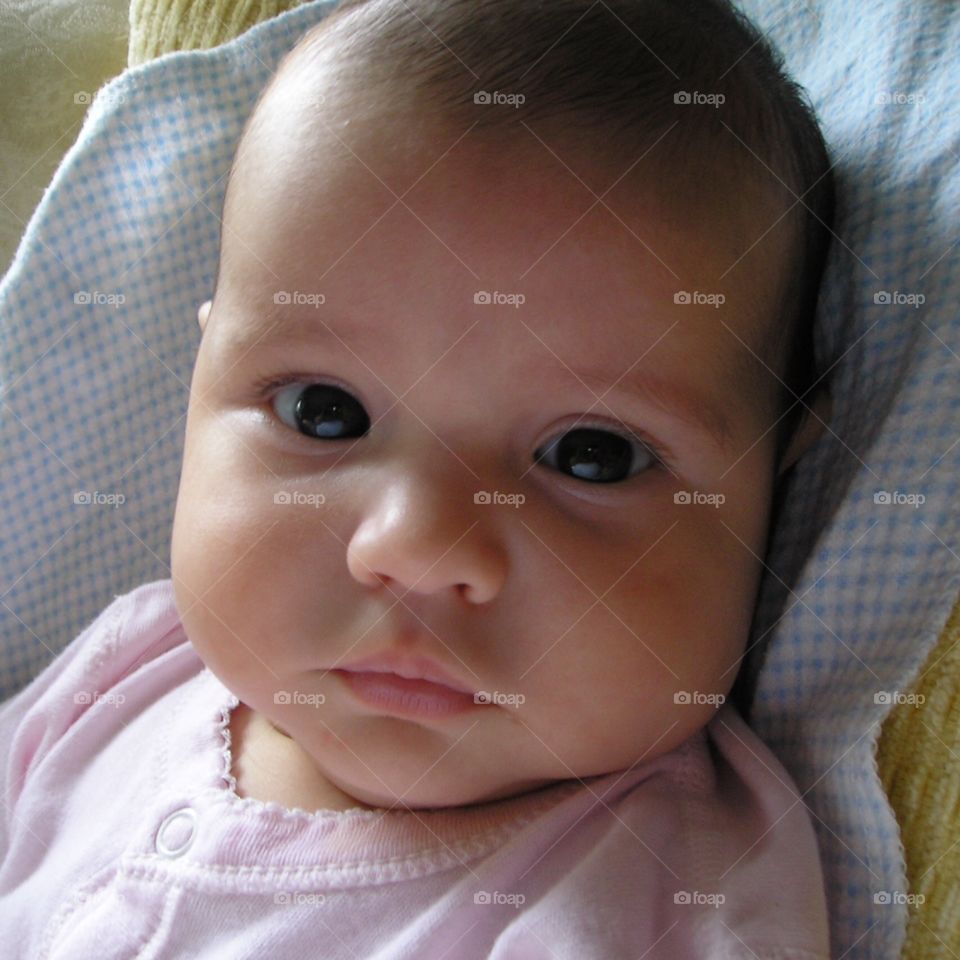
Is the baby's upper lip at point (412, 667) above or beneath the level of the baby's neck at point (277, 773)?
above

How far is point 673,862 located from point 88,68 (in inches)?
43.4

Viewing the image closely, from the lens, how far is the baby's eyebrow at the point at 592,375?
0.71 metres

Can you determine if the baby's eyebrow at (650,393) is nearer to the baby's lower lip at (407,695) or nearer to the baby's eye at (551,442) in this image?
the baby's eye at (551,442)

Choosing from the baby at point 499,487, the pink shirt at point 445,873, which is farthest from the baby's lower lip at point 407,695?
the pink shirt at point 445,873

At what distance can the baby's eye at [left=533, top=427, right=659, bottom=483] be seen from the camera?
2.46 ft

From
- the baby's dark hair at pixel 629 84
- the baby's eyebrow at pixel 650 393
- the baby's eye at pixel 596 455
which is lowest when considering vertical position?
the baby's eye at pixel 596 455

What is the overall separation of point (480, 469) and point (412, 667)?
134 millimetres

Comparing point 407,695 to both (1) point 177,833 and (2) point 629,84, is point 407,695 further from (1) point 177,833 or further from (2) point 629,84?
(2) point 629,84

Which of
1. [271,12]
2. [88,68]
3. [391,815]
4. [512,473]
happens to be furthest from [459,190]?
[88,68]

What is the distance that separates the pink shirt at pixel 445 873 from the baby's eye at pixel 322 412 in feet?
0.94

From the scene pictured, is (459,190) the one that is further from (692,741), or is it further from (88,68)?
(88,68)

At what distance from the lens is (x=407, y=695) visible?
2.37 feet

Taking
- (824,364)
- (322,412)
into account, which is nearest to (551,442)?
(322,412)

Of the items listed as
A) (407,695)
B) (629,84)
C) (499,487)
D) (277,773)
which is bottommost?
(277,773)
